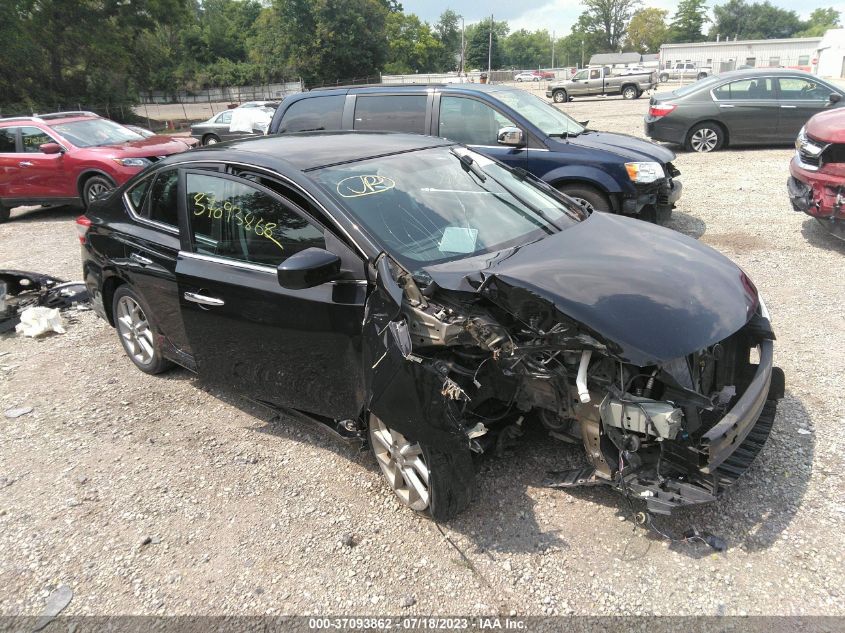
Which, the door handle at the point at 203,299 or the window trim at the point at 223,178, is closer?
the window trim at the point at 223,178

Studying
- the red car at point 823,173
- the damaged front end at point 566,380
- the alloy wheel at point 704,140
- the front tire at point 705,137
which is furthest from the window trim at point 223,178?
the alloy wheel at point 704,140

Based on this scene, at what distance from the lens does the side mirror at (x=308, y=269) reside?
2.74m

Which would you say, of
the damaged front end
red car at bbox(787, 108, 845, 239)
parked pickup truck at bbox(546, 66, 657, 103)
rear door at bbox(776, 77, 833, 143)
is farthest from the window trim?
parked pickup truck at bbox(546, 66, 657, 103)

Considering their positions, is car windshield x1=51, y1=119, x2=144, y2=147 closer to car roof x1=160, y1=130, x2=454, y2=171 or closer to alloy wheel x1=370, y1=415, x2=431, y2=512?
car roof x1=160, y1=130, x2=454, y2=171

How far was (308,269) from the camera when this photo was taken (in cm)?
276

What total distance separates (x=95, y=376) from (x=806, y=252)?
23.3 ft

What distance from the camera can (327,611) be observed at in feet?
8.08

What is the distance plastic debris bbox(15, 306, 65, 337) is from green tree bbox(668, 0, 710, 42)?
410ft

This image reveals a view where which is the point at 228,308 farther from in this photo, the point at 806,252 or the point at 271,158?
the point at 806,252

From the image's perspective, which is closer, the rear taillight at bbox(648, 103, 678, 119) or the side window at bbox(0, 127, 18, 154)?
the side window at bbox(0, 127, 18, 154)

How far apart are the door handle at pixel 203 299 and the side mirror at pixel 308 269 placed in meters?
0.81

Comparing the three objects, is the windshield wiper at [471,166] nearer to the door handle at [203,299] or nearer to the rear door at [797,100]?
the door handle at [203,299]

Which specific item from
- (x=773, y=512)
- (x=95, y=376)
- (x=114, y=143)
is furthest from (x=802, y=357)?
(x=114, y=143)

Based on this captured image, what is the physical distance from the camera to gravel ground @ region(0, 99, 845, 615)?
2.48 meters
